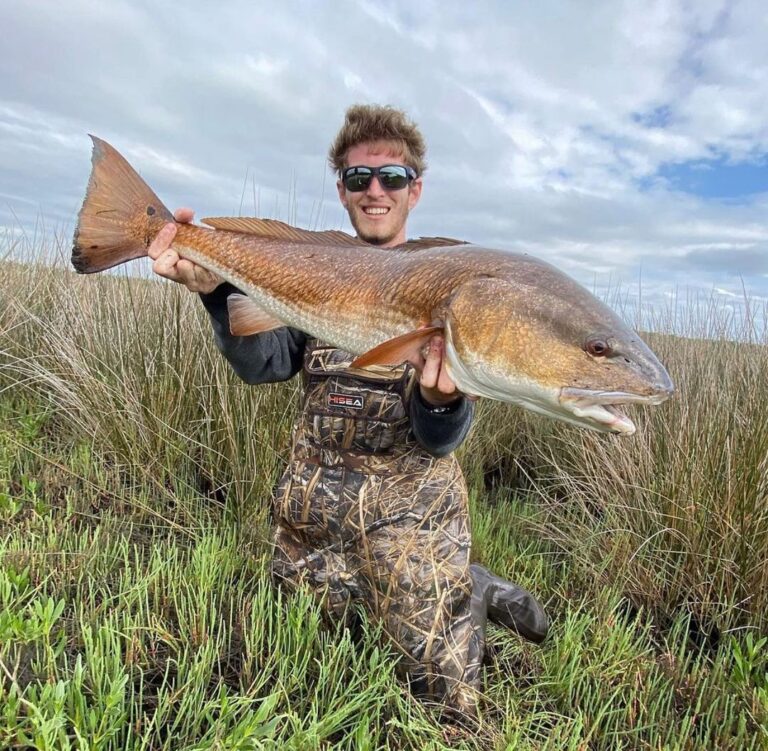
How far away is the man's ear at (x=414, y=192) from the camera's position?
388 cm

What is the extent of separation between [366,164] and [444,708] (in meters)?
Result: 3.09

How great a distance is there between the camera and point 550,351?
6.63ft

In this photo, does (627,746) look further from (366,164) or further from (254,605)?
(366,164)

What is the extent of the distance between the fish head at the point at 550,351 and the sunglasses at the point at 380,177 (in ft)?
5.39

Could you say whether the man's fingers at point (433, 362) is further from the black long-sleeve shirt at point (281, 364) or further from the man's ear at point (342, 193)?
the man's ear at point (342, 193)

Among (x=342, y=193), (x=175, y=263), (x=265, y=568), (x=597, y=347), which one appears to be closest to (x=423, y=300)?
(x=597, y=347)

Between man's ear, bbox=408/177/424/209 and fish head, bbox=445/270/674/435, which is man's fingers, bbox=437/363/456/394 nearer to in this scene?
fish head, bbox=445/270/674/435

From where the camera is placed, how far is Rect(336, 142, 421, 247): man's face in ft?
12.1

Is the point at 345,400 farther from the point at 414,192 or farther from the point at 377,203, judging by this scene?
the point at 414,192

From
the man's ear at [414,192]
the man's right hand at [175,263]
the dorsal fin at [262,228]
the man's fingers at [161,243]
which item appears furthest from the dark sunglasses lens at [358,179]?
the man's fingers at [161,243]

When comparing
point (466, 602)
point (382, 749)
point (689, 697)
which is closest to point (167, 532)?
point (466, 602)

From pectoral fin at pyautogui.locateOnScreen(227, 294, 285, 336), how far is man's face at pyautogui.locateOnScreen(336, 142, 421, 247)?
1124mm

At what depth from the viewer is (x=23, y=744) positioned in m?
1.85

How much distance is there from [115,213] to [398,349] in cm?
175
